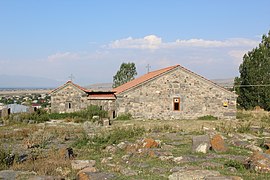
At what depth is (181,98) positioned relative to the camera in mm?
24859

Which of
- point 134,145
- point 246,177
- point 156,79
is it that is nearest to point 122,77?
point 156,79

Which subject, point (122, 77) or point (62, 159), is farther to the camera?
point (122, 77)

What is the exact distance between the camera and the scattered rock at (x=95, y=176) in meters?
7.38

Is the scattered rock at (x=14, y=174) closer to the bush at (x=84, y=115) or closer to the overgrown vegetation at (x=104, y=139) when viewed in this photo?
the overgrown vegetation at (x=104, y=139)

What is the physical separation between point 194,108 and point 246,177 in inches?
691

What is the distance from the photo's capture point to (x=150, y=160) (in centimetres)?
946

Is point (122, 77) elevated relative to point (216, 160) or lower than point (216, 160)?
elevated

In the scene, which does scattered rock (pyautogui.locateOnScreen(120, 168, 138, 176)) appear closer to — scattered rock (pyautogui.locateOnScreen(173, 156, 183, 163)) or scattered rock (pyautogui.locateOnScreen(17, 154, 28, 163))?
scattered rock (pyautogui.locateOnScreen(173, 156, 183, 163))

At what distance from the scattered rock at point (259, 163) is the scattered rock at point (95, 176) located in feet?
12.5

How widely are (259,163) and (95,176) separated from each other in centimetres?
445

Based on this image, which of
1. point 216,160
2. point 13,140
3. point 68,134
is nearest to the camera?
point 216,160

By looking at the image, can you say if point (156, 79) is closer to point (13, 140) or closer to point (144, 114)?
point (144, 114)

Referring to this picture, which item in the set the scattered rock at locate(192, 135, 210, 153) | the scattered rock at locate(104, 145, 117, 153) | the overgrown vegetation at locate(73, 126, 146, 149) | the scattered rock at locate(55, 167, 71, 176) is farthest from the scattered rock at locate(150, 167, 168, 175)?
the overgrown vegetation at locate(73, 126, 146, 149)

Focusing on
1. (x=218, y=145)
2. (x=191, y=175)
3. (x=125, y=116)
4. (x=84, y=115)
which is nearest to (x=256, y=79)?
(x=125, y=116)
